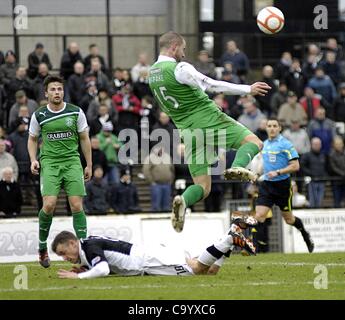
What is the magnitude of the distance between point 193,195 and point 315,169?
1122 cm

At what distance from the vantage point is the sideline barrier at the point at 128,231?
21.0 meters

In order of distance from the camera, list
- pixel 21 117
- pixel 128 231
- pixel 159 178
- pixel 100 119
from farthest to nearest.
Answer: pixel 100 119 < pixel 159 178 < pixel 21 117 < pixel 128 231

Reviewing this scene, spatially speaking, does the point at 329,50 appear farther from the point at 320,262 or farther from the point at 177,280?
the point at 177,280

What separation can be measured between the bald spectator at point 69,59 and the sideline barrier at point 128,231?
18.5 ft

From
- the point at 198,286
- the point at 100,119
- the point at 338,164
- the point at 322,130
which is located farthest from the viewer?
the point at 322,130

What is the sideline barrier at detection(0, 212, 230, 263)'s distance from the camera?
2102 cm

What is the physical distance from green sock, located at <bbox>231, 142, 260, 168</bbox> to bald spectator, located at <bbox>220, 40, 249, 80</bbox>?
1336 cm

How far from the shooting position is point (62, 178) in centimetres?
1543

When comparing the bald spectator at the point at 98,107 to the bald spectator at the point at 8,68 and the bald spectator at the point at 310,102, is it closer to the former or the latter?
the bald spectator at the point at 8,68

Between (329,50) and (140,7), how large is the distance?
18.2 feet

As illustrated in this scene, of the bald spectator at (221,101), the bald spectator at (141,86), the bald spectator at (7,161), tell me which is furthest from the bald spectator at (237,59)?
the bald spectator at (7,161)

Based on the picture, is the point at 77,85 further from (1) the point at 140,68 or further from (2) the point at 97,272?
(2) the point at 97,272

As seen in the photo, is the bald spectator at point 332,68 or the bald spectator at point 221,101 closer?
the bald spectator at point 221,101

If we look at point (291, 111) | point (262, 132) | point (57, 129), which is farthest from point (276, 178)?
point (291, 111)
